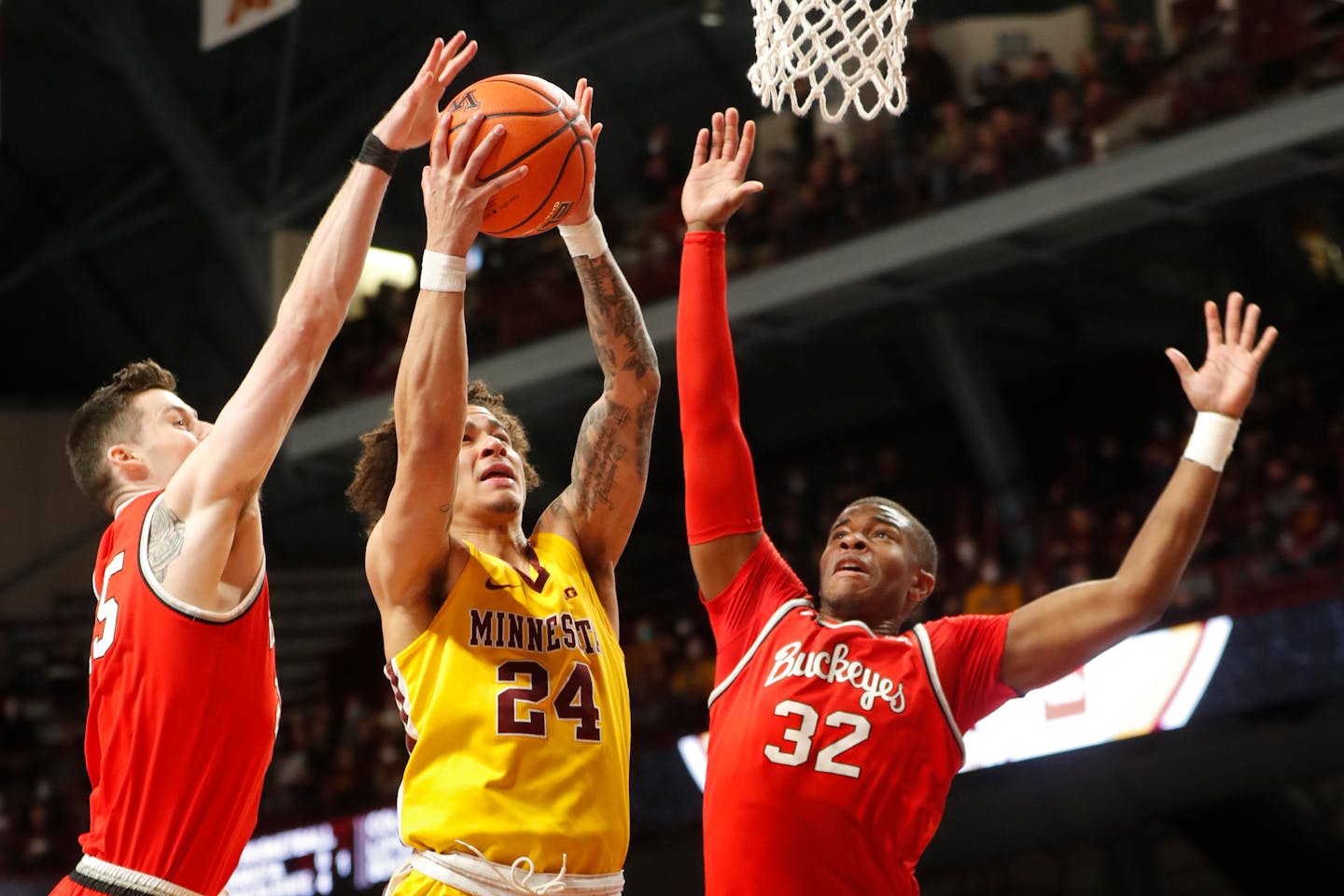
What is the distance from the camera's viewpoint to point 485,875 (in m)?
3.57

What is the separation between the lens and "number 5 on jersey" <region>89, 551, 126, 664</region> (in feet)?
11.5

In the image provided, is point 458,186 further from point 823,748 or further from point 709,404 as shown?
point 823,748

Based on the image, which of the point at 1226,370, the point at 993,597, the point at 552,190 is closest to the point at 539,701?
the point at 552,190

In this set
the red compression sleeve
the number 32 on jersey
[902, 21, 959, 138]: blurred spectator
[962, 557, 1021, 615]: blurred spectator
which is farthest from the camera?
[902, 21, 959, 138]: blurred spectator

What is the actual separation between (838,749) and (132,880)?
1597 mm

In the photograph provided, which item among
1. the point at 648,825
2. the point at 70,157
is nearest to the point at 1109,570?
the point at 648,825

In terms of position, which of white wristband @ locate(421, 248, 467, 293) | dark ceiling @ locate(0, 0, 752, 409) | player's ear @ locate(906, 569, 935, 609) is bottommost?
player's ear @ locate(906, 569, 935, 609)

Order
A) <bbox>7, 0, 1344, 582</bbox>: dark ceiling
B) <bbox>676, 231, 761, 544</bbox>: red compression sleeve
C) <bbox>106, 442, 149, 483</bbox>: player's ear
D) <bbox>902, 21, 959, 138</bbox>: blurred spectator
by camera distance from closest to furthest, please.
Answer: <bbox>106, 442, 149, 483</bbox>: player's ear, <bbox>676, 231, 761, 544</bbox>: red compression sleeve, <bbox>902, 21, 959, 138</bbox>: blurred spectator, <bbox>7, 0, 1344, 582</bbox>: dark ceiling

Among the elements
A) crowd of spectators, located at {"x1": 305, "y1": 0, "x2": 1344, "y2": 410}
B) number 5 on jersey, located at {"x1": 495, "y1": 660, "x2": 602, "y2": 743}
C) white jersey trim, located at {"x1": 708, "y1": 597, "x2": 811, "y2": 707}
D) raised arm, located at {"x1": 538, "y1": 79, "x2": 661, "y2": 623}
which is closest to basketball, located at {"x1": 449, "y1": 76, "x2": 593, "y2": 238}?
raised arm, located at {"x1": 538, "y1": 79, "x2": 661, "y2": 623}

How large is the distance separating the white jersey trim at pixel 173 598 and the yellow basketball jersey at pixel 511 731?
1.40 feet

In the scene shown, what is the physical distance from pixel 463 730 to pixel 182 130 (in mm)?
14487

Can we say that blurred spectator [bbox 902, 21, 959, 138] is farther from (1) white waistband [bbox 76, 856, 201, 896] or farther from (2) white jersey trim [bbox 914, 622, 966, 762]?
(1) white waistband [bbox 76, 856, 201, 896]

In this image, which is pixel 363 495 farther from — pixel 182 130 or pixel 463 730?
pixel 182 130

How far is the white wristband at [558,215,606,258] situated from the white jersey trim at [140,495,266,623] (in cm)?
128
